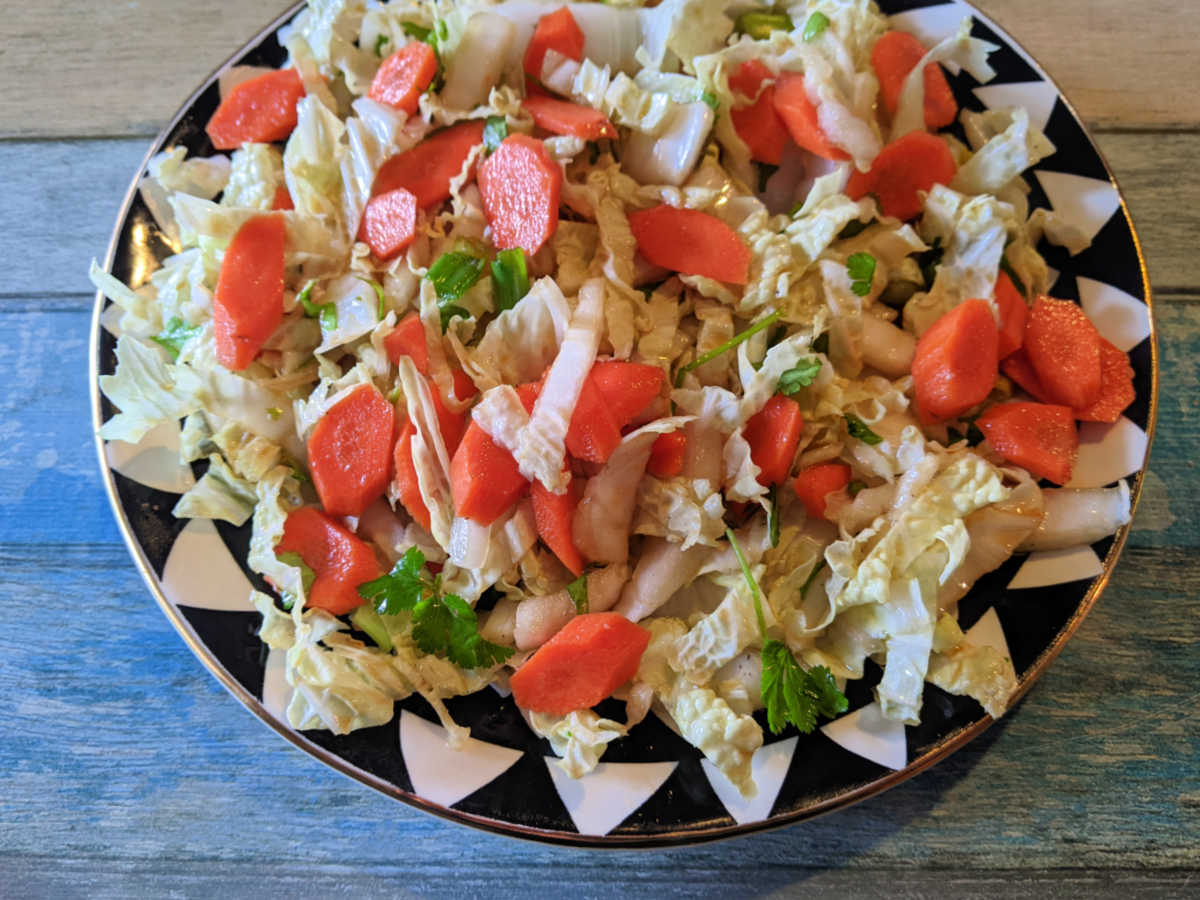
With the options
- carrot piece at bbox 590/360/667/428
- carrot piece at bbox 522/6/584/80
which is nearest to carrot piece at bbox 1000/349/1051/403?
carrot piece at bbox 590/360/667/428

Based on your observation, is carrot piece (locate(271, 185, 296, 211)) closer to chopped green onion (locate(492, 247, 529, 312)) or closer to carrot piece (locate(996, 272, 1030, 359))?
chopped green onion (locate(492, 247, 529, 312))

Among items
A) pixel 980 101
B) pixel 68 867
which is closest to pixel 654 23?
pixel 980 101

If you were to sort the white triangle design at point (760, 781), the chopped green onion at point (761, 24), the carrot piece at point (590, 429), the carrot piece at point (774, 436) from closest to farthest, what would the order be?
1. the white triangle design at point (760, 781)
2. the carrot piece at point (590, 429)
3. the carrot piece at point (774, 436)
4. the chopped green onion at point (761, 24)

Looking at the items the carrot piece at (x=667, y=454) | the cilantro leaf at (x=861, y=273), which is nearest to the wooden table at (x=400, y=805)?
the carrot piece at (x=667, y=454)

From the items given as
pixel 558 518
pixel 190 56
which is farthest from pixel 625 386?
pixel 190 56

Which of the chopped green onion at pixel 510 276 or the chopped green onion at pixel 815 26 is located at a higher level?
the chopped green onion at pixel 815 26

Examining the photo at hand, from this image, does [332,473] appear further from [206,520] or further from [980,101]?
[980,101]

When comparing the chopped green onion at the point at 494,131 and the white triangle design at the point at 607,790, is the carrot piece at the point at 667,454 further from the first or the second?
the chopped green onion at the point at 494,131

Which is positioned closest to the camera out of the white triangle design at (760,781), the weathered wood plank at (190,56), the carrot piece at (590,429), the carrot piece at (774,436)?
the white triangle design at (760,781)
